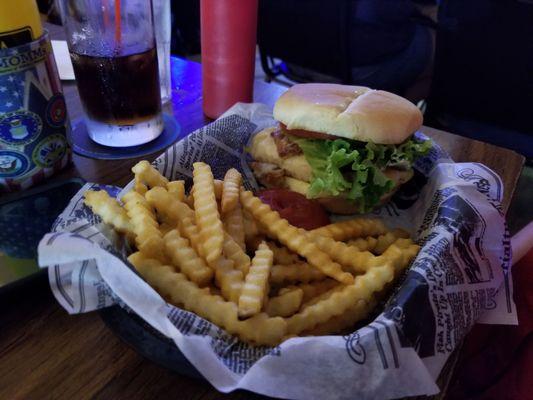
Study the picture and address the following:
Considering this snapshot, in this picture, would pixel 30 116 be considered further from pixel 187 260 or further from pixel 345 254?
pixel 345 254

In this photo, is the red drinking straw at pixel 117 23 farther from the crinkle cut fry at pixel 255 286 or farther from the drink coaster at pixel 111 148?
the crinkle cut fry at pixel 255 286

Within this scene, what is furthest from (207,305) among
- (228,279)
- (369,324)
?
(369,324)

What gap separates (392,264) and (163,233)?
512 millimetres

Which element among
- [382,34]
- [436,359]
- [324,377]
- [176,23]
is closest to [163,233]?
[324,377]

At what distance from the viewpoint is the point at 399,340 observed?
0.84m

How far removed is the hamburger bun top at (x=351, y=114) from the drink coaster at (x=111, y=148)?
0.40 m

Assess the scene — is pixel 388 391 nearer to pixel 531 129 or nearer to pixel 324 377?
pixel 324 377

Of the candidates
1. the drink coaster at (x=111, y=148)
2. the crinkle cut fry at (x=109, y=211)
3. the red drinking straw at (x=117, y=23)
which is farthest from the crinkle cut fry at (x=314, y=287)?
the red drinking straw at (x=117, y=23)

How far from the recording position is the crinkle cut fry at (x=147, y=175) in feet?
3.64

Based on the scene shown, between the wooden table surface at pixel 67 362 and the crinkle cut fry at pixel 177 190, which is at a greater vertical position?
the crinkle cut fry at pixel 177 190

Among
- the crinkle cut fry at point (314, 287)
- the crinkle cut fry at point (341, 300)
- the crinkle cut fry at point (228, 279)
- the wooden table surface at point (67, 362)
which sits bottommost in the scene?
the wooden table surface at point (67, 362)

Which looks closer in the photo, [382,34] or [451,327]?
[451,327]

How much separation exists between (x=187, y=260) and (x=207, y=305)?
107 millimetres

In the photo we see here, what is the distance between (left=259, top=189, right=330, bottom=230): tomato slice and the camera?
1.32 meters
